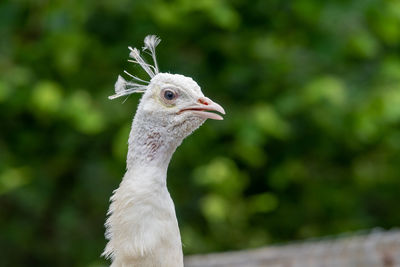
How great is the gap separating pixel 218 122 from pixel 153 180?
2.63 m

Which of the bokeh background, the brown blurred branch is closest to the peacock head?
the brown blurred branch

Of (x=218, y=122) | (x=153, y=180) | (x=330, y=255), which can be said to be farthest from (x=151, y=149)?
(x=218, y=122)

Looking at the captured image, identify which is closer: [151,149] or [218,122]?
[151,149]

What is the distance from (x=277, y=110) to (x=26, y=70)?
1.36 meters

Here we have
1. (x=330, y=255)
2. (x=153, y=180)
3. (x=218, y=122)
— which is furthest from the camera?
(x=218, y=122)

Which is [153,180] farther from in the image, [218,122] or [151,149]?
[218,122]

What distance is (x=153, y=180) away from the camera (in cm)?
158

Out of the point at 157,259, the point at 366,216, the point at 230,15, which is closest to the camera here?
the point at 157,259

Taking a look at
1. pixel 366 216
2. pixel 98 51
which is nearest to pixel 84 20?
pixel 98 51

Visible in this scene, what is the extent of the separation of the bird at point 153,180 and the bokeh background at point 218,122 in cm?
217

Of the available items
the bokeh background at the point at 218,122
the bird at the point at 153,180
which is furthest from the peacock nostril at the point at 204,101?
the bokeh background at the point at 218,122

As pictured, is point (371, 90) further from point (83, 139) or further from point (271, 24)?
point (83, 139)

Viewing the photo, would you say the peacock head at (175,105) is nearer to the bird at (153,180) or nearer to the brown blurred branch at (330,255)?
the bird at (153,180)

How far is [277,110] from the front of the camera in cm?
411
